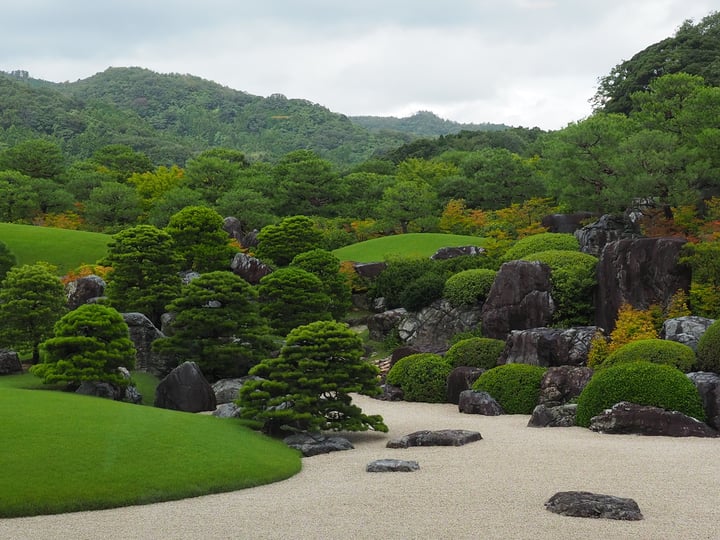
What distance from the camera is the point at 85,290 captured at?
29.9 metres

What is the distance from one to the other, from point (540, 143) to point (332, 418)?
5761 cm

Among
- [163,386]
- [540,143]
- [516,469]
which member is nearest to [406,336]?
[163,386]

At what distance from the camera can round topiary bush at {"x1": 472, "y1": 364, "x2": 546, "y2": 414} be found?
726 inches

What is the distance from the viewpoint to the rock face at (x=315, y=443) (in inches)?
548

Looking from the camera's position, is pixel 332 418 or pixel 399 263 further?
pixel 399 263

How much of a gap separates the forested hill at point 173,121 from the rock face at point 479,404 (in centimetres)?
7003

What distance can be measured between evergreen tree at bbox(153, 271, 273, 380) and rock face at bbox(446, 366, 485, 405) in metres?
5.64

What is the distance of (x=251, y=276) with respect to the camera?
115 feet

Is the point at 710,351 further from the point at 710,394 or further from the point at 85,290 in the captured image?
the point at 85,290

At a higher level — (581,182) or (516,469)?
(581,182)

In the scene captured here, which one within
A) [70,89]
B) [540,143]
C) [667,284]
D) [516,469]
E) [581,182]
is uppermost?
[70,89]

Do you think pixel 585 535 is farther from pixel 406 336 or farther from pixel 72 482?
pixel 406 336

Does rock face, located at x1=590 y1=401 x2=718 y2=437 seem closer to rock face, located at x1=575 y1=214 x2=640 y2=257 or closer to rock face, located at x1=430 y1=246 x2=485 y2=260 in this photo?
rock face, located at x1=575 y1=214 x2=640 y2=257

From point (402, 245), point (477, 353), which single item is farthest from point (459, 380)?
point (402, 245)
